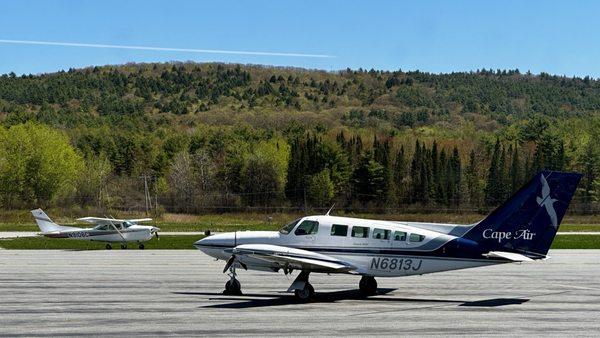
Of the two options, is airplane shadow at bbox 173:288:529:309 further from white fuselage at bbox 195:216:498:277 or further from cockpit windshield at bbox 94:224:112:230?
cockpit windshield at bbox 94:224:112:230

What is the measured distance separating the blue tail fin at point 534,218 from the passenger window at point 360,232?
3.04 meters

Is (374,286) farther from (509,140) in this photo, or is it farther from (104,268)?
(509,140)

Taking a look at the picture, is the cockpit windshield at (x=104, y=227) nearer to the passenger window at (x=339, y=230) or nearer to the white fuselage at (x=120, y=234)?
the white fuselage at (x=120, y=234)

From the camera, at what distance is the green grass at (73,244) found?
48.3 metres

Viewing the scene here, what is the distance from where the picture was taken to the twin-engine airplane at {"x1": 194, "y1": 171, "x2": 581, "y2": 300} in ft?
76.6

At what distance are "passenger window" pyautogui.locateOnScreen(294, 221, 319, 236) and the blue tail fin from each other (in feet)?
14.7

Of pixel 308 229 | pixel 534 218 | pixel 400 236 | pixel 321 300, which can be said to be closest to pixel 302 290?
pixel 321 300

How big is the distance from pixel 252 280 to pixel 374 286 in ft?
18.7

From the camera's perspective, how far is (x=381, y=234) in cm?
2402

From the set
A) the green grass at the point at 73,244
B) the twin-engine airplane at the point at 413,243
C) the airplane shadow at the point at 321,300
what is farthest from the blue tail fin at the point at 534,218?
the green grass at the point at 73,244

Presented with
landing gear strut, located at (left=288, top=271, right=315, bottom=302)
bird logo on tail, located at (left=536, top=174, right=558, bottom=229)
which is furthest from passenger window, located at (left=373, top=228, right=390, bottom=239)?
bird logo on tail, located at (left=536, top=174, right=558, bottom=229)

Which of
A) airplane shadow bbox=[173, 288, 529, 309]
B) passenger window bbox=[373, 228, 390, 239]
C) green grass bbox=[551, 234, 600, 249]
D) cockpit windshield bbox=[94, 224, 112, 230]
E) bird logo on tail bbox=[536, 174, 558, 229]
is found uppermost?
bird logo on tail bbox=[536, 174, 558, 229]

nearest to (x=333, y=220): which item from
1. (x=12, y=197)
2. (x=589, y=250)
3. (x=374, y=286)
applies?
(x=374, y=286)

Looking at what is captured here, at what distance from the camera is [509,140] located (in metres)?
165
